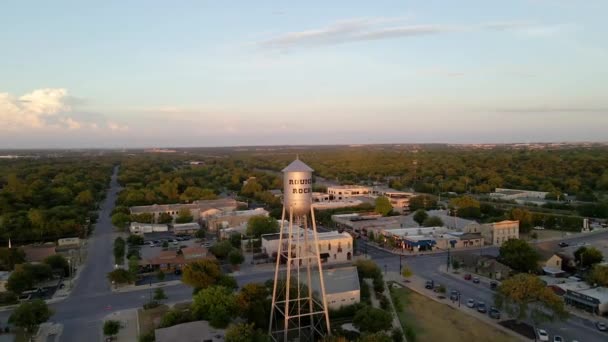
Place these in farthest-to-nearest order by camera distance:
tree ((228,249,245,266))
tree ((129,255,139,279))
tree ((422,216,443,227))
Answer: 1. tree ((422,216,443,227))
2. tree ((228,249,245,266))
3. tree ((129,255,139,279))

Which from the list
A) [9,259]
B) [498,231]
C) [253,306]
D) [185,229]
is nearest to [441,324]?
[253,306]

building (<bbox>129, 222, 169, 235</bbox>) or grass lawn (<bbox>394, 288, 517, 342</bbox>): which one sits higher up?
building (<bbox>129, 222, 169, 235</bbox>)

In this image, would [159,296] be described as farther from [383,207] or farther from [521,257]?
[383,207]

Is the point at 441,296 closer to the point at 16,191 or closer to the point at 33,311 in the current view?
the point at 33,311

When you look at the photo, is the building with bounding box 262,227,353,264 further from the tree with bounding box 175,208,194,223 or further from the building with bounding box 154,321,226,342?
the tree with bounding box 175,208,194,223

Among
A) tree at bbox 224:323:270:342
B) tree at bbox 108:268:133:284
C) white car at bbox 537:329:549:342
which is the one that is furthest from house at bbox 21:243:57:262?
white car at bbox 537:329:549:342

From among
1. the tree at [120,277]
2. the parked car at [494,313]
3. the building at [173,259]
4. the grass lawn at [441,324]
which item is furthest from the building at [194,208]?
the parked car at [494,313]

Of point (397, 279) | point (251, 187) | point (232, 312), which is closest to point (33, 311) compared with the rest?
point (232, 312)
